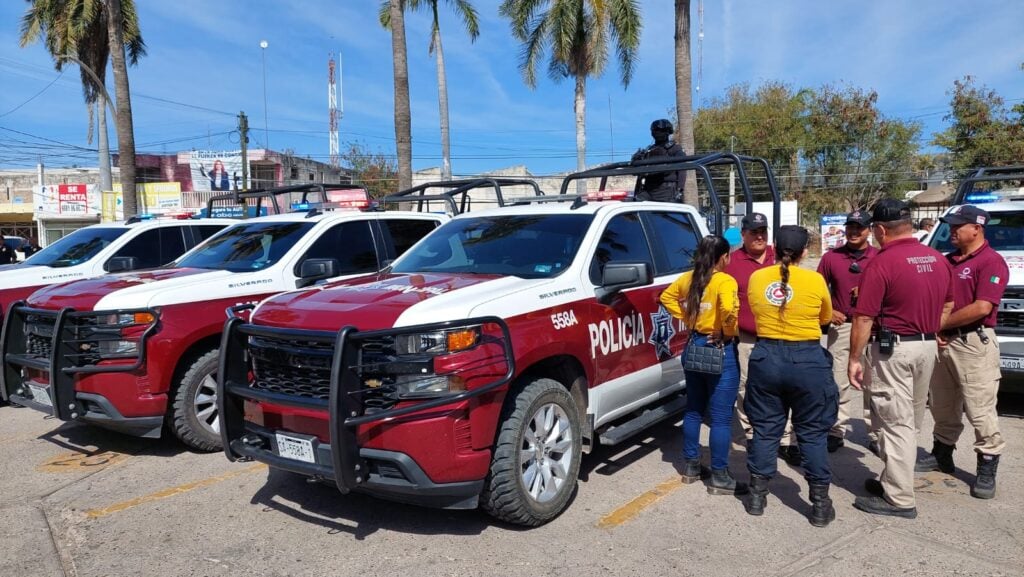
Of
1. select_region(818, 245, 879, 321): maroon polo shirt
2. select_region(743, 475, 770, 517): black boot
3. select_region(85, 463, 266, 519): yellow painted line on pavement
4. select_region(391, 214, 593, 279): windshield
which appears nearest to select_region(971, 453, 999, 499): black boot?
select_region(818, 245, 879, 321): maroon polo shirt

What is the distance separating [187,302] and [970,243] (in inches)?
224

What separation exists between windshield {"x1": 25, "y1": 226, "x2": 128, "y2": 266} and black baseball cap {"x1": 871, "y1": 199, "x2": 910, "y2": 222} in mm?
8289

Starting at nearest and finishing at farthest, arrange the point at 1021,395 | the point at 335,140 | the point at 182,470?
the point at 182,470, the point at 1021,395, the point at 335,140

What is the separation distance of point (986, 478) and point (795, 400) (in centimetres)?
156

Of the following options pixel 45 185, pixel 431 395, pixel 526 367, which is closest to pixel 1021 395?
pixel 526 367

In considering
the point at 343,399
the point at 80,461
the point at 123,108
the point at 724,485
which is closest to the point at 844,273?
the point at 724,485

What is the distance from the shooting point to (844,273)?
221 inches

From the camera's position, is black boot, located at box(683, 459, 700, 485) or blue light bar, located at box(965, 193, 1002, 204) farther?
blue light bar, located at box(965, 193, 1002, 204)

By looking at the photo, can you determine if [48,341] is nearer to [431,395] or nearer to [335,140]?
[431,395]

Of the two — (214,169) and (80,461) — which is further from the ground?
(214,169)

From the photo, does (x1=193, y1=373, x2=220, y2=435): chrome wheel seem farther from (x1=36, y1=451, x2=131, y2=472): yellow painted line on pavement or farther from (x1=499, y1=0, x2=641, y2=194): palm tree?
(x1=499, y1=0, x2=641, y2=194): palm tree

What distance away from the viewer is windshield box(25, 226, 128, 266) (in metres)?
Result: 8.70

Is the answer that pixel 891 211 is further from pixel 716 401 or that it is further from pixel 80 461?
pixel 80 461

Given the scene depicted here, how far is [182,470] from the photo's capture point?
5625 millimetres
